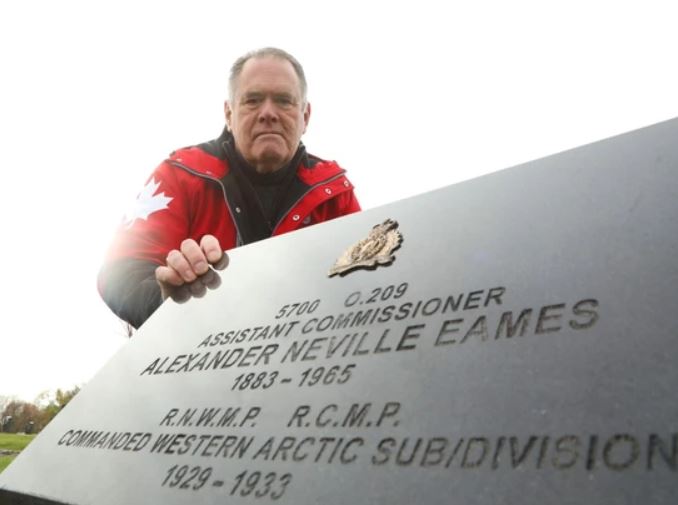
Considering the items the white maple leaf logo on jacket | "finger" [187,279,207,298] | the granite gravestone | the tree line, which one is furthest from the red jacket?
the tree line

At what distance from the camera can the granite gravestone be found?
1.10 m

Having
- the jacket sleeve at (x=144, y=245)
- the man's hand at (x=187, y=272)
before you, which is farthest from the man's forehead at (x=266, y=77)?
the man's hand at (x=187, y=272)

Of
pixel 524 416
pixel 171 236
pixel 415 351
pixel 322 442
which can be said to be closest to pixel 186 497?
pixel 322 442

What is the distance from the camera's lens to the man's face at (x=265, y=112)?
4.05 m

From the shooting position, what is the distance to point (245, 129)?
13.3 ft

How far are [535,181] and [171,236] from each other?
110 inches

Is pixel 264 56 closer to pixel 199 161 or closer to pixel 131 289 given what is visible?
pixel 199 161

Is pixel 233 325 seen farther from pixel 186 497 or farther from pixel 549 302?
pixel 549 302

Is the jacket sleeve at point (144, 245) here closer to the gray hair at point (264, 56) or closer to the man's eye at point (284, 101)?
the gray hair at point (264, 56)

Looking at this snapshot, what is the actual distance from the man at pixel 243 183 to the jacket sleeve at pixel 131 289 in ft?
0.08

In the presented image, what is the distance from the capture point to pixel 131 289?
137 inches

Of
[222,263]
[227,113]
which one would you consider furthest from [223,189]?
[222,263]

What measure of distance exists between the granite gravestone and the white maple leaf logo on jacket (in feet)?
A: 5.87

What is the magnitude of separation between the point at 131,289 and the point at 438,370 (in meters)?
2.59
